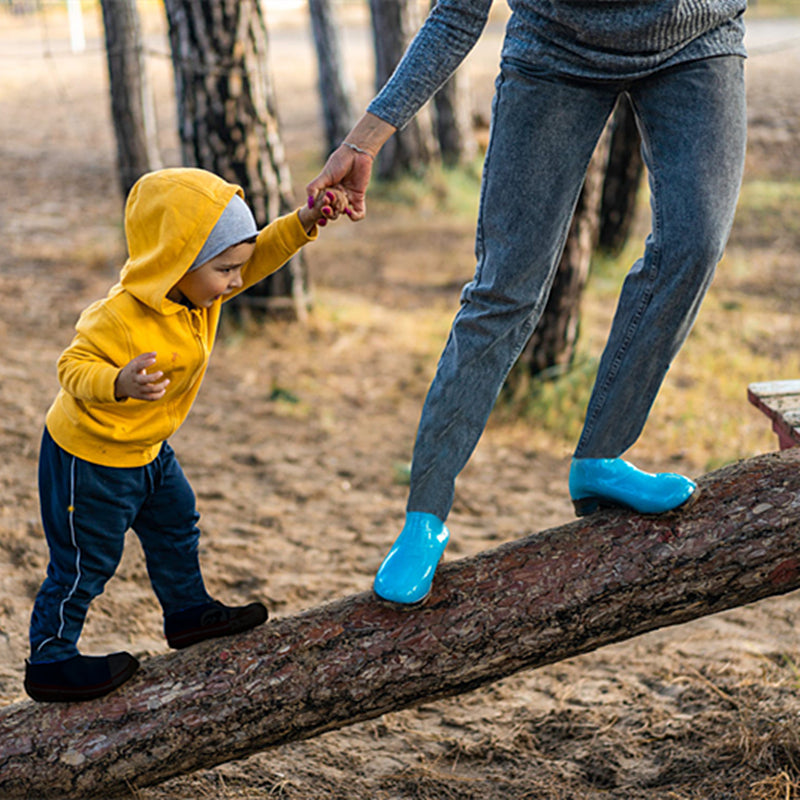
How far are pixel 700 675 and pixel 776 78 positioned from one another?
1103 centimetres

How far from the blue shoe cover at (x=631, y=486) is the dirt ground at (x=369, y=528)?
0.73 m

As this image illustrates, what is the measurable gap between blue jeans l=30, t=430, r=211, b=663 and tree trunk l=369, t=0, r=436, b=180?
257 inches

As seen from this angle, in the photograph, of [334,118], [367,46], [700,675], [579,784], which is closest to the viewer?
[579,784]

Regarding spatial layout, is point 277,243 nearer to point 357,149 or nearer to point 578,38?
point 357,149

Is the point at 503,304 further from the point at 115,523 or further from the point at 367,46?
the point at 367,46

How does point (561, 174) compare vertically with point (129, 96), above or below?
above

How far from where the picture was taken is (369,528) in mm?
4293

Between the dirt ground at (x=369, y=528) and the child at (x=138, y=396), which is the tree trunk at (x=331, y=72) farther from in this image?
the child at (x=138, y=396)

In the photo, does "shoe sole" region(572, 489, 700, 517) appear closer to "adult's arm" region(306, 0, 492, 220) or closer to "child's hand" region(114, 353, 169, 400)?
"adult's arm" region(306, 0, 492, 220)

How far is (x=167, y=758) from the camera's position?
7.78 feet

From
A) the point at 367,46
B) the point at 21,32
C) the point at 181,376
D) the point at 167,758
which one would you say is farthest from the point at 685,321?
the point at 21,32

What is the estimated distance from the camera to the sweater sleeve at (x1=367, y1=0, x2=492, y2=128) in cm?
222

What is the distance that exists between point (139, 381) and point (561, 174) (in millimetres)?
1027

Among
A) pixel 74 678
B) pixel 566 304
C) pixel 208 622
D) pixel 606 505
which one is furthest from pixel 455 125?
pixel 74 678
